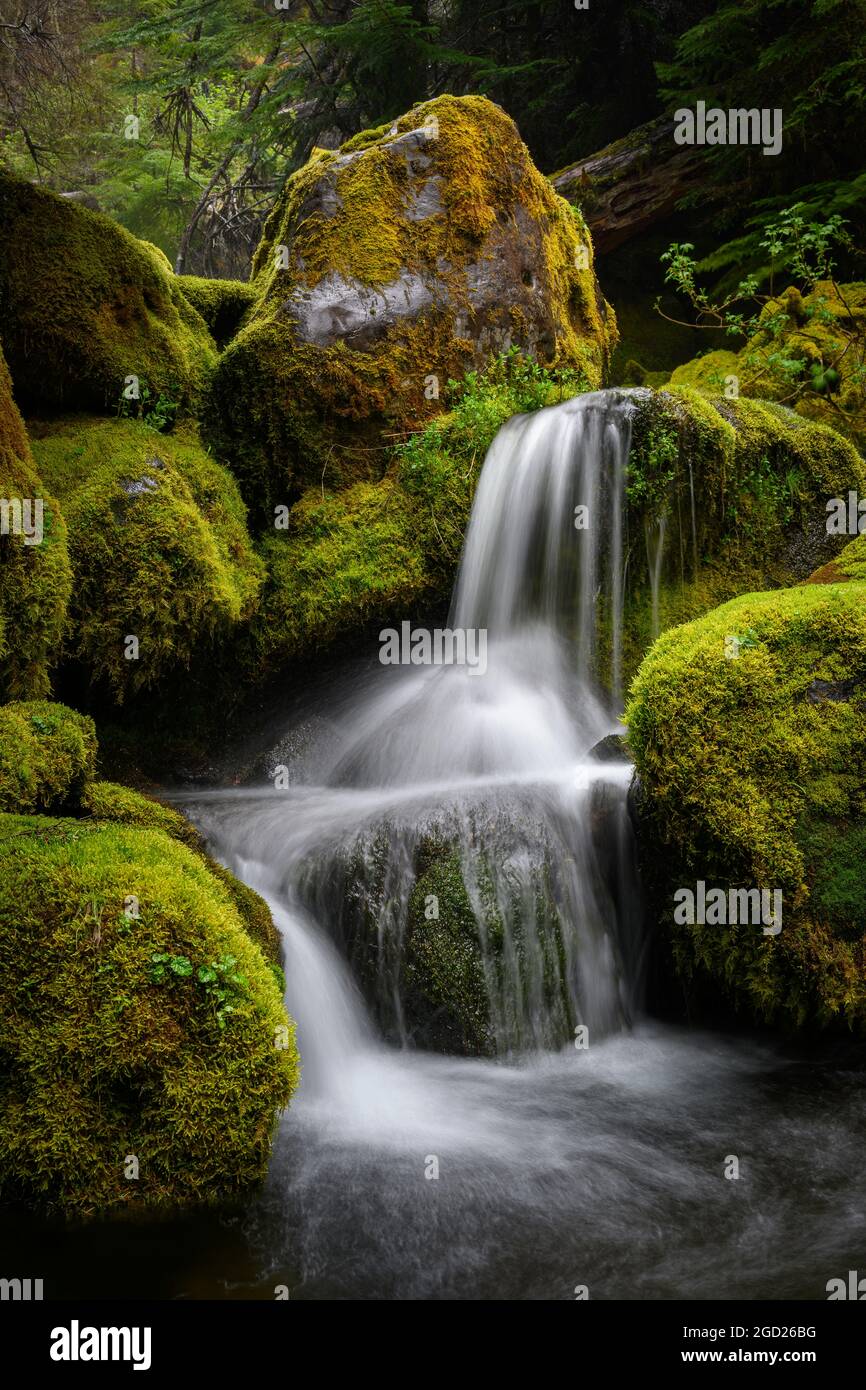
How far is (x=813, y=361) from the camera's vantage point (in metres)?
9.19

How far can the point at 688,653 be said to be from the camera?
5.01 meters

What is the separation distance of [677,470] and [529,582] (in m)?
1.29

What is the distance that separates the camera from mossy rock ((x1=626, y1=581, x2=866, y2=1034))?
14.6 ft

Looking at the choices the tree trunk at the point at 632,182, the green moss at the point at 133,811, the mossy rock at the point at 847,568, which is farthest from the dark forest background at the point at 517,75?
the green moss at the point at 133,811

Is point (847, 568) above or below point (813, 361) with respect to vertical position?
below

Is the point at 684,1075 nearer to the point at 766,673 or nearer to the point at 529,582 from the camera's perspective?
the point at 766,673

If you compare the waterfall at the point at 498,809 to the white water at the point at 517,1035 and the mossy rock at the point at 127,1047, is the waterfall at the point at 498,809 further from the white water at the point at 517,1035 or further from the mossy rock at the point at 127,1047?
the mossy rock at the point at 127,1047

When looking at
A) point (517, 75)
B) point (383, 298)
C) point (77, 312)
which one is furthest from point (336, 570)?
point (517, 75)

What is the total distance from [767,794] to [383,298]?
5041 mm

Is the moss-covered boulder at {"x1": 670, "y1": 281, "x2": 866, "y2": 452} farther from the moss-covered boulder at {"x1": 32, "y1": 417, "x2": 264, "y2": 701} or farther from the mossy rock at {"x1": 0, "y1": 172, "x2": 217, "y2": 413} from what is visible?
the moss-covered boulder at {"x1": 32, "y1": 417, "x2": 264, "y2": 701}

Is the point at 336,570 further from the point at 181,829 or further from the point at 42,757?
the point at 42,757

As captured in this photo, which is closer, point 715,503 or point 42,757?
point 42,757

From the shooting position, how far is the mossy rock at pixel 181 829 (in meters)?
4.56

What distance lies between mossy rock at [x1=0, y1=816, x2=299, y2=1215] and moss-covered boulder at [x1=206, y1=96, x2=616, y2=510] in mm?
4500
